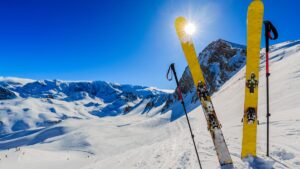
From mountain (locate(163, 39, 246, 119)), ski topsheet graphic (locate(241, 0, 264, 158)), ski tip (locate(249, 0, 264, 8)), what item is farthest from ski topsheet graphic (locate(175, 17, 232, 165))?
mountain (locate(163, 39, 246, 119))

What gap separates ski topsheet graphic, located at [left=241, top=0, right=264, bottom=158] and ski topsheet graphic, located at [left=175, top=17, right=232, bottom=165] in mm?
731

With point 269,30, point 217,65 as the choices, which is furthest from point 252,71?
point 217,65

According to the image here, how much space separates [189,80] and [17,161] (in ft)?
301

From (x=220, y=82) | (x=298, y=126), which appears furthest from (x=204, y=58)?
(x=298, y=126)

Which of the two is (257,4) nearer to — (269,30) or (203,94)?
(269,30)

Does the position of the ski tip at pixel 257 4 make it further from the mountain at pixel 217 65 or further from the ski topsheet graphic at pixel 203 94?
the mountain at pixel 217 65

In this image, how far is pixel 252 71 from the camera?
6539mm

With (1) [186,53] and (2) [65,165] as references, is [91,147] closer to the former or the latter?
(2) [65,165]

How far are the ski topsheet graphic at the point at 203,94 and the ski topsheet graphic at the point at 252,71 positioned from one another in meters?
0.73

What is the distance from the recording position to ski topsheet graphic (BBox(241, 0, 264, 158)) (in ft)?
21.0

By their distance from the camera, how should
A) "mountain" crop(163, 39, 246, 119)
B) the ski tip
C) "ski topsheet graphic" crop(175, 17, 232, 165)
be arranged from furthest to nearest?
"mountain" crop(163, 39, 246, 119)
"ski topsheet graphic" crop(175, 17, 232, 165)
the ski tip

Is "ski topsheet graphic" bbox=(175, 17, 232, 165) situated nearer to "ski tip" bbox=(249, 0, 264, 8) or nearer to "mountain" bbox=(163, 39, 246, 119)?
"ski tip" bbox=(249, 0, 264, 8)

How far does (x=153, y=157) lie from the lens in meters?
9.73

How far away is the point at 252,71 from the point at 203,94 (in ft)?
4.70
